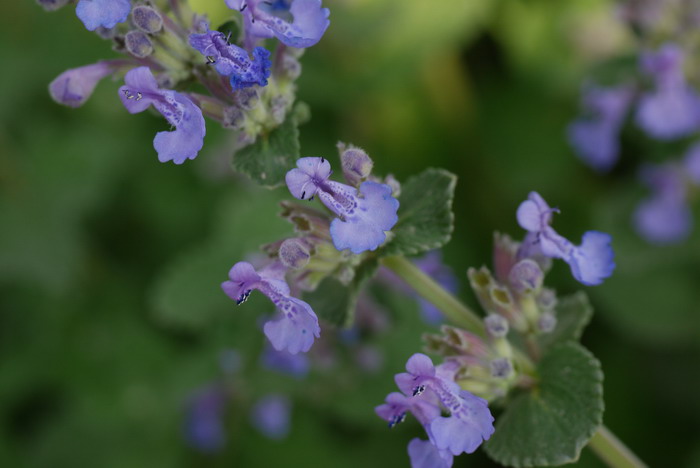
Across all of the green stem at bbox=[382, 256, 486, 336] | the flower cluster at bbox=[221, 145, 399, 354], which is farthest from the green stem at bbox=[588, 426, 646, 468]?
the flower cluster at bbox=[221, 145, 399, 354]

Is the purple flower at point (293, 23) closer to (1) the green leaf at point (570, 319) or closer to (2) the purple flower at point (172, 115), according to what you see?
(2) the purple flower at point (172, 115)

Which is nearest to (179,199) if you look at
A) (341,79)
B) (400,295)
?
(341,79)

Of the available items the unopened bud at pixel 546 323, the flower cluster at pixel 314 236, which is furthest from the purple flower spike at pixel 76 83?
the unopened bud at pixel 546 323

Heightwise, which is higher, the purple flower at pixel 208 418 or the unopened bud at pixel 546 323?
the unopened bud at pixel 546 323

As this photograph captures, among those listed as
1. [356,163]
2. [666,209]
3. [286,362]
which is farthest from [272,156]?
[666,209]

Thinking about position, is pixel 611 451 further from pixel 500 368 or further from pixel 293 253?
pixel 293 253

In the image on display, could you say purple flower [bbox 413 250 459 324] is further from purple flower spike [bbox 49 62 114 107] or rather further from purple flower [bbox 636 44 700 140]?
purple flower spike [bbox 49 62 114 107]
